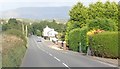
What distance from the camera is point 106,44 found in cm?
3444

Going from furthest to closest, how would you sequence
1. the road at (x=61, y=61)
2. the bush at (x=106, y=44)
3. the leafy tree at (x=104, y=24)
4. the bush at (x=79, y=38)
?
the bush at (x=79, y=38) → the leafy tree at (x=104, y=24) → the bush at (x=106, y=44) → the road at (x=61, y=61)

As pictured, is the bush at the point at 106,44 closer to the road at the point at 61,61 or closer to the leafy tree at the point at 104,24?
the road at the point at 61,61

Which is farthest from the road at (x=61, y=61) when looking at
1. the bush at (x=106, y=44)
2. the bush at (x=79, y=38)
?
the bush at (x=79, y=38)

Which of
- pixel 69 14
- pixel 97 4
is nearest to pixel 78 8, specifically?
pixel 69 14

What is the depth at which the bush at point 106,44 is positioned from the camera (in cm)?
3322

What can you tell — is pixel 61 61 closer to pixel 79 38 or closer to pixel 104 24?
pixel 104 24

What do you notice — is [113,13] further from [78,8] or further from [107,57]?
[107,57]

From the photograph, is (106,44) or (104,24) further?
(104,24)

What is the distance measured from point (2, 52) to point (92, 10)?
160 ft

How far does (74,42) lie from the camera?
57.5m

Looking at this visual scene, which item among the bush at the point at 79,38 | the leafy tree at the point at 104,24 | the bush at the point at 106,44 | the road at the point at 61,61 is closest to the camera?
the road at the point at 61,61

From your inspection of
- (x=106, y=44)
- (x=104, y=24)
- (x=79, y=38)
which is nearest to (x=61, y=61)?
(x=106, y=44)

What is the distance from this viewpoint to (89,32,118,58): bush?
33219 mm

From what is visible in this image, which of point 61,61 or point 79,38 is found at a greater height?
point 79,38
